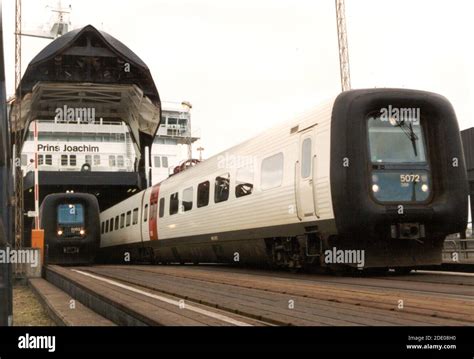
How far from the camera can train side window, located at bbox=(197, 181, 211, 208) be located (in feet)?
45.3

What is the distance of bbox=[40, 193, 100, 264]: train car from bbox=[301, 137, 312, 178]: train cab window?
46.0ft

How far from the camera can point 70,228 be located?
21.8m

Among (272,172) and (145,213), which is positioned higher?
(272,172)

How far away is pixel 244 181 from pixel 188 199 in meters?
3.87

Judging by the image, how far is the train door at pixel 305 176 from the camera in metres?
9.14

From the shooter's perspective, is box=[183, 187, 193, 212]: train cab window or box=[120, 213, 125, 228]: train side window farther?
box=[120, 213, 125, 228]: train side window

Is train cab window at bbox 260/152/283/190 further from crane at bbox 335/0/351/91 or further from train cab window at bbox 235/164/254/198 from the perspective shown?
crane at bbox 335/0/351/91

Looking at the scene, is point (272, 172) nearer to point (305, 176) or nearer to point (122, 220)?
point (305, 176)

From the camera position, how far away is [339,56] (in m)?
59.3
